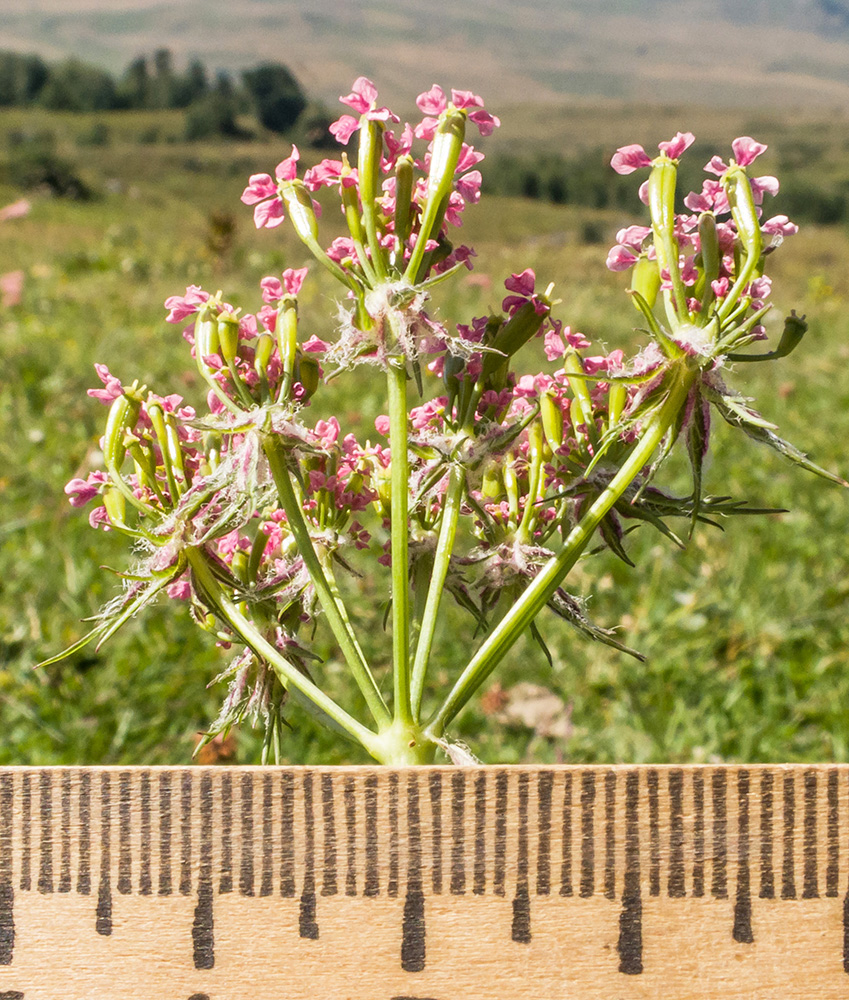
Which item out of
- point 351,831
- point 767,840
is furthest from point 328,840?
point 767,840

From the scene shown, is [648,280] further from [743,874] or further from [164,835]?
[164,835]

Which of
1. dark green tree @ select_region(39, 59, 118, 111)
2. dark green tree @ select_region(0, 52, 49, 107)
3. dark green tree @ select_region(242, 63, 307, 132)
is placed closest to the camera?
dark green tree @ select_region(242, 63, 307, 132)

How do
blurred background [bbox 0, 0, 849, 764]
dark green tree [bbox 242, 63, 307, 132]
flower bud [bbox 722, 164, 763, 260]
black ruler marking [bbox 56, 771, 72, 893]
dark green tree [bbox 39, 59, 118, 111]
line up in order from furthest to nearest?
dark green tree [bbox 39, 59, 118, 111] < dark green tree [bbox 242, 63, 307, 132] < blurred background [bbox 0, 0, 849, 764] < black ruler marking [bbox 56, 771, 72, 893] < flower bud [bbox 722, 164, 763, 260]

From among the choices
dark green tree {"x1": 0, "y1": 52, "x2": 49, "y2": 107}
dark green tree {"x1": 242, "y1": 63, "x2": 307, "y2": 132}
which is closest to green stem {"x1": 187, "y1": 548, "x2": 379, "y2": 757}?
dark green tree {"x1": 242, "y1": 63, "x2": 307, "y2": 132}

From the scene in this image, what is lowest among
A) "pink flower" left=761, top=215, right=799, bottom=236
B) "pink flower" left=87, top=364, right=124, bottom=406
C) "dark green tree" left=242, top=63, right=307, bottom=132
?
"pink flower" left=87, top=364, right=124, bottom=406

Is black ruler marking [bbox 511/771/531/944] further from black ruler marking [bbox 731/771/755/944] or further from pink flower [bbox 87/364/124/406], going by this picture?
pink flower [bbox 87/364/124/406]

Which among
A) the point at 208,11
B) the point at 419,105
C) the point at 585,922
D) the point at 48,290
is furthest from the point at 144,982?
the point at 208,11
